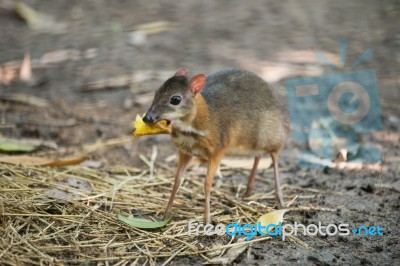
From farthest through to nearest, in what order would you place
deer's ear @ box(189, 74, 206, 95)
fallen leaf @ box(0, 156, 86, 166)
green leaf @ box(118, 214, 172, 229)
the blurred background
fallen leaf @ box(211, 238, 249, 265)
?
the blurred background → fallen leaf @ box(0, 156, 86, 166) → deer's ear @ box(189, 74, 206, 95) → green leaf @ box(118, 214, 172, 229) → fallen leaf @ box(211, 238, 249, 265)

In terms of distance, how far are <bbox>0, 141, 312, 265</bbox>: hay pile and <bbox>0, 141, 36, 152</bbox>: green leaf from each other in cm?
65

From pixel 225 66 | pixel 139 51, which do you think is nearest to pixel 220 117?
pixel 225 66

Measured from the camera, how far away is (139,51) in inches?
314

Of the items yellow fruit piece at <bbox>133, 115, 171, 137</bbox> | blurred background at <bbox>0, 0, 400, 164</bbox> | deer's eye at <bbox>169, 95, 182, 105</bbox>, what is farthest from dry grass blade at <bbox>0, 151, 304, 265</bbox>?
blurred background at <bbox>0, 0, 400, 164</bbox>

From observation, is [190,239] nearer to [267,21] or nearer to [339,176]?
[339,176]

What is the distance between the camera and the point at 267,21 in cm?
860

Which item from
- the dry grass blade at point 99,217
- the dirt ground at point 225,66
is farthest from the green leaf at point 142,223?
the dirt ground at point 225,66

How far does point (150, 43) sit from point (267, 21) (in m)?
1.73

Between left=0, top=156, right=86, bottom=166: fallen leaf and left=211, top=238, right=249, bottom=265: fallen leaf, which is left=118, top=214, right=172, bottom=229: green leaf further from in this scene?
left=0, top=156, right=86, bottom=166: fallen leaf

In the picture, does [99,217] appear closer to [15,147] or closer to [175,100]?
[175,100]

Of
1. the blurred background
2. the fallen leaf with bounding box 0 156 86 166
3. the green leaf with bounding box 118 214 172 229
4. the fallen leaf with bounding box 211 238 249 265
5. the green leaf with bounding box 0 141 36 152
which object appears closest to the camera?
the fallen leaf with bounding box 211 238 249 265

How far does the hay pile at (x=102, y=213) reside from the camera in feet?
12.0

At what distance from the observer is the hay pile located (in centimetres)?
365

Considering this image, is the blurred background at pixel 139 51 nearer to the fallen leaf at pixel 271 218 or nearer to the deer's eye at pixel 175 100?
the deer's eye at pixel 175 100
